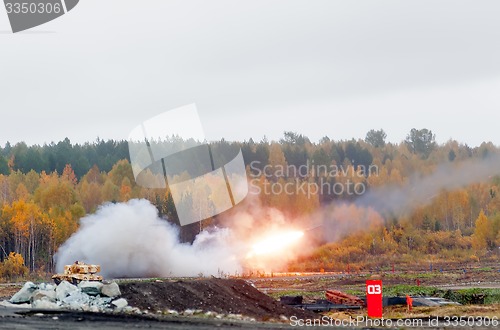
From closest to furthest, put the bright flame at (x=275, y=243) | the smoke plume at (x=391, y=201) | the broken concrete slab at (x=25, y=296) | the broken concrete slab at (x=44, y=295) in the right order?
1. the broken concrete slab at (x=44, y=295)
2. the broken concrete slab at (x=25, y=296)
3. the smoke plume at (x=391, y=201)
4. the bright flame at (x=275, y=243)

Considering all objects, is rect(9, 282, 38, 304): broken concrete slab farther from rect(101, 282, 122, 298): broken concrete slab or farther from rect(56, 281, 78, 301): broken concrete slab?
rect(101, 282, 122, 298): broken concrete slab

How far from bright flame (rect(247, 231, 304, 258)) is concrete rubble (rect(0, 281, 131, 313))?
43429mm

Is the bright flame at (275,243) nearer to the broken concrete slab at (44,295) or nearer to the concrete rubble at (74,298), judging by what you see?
the concrete rubble at (74,298)

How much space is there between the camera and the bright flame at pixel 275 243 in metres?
82.0

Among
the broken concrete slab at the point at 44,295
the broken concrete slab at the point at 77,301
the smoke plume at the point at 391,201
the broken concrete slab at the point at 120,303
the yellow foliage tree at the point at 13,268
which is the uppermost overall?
the smoke plume at the point at 391,201

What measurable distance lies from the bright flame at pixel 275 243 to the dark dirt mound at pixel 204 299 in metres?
40.1

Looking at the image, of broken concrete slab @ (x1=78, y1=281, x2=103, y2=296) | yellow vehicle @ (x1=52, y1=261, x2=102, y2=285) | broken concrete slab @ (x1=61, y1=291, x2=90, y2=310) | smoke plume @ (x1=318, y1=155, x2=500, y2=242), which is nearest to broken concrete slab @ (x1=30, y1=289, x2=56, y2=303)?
broken concrete slab @ (x1=61, y1=291, x2=90, y2=310)

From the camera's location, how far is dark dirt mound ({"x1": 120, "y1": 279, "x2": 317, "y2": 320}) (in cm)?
3620

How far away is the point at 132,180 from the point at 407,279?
248ft

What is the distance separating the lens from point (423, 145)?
527 feet

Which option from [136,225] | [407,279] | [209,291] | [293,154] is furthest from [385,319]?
[293,154]

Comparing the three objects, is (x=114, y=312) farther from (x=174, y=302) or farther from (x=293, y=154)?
(x=293, y=154)

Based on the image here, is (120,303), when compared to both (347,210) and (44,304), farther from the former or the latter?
(347,210)

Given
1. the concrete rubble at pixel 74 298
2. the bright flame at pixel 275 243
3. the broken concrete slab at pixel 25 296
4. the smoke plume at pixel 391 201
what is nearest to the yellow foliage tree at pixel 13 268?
the bright flame at pixel 275 243
